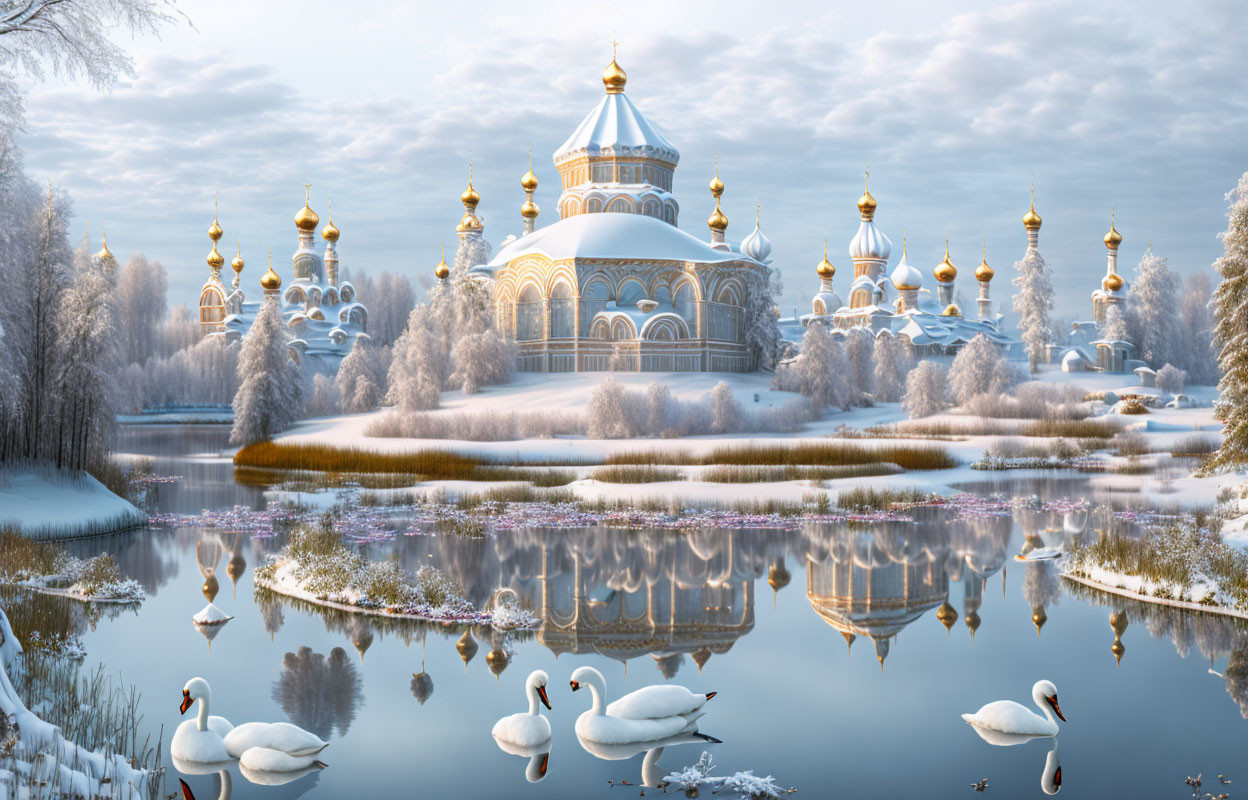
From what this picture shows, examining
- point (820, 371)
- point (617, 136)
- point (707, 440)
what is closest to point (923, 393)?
point (820, 371)

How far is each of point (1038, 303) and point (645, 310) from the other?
98.2 feet

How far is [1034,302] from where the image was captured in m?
66.7

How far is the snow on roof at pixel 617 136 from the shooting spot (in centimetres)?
5753

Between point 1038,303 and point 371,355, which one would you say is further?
point 1038,303

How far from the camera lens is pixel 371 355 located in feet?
180

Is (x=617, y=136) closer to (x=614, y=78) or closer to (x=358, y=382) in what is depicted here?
(x=614, y=78)

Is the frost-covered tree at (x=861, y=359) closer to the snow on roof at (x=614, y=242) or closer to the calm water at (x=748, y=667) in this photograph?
the snow on roof at (x=614, y=242)

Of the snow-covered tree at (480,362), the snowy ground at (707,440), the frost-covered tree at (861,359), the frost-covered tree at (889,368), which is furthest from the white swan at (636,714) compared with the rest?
the frost-covered tree at (889,368)

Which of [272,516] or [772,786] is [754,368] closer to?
[272,516]

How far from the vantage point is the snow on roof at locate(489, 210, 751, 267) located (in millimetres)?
50469

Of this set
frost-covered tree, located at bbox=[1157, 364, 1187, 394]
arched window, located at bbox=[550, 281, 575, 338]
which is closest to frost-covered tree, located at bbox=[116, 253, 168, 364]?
arched window, located at bbox=[550, 281, 575, 338]

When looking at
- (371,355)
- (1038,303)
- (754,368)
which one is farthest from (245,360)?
(1038,303)

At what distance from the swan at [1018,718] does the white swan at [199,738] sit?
5.77 metres

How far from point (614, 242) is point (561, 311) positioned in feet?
14.0
